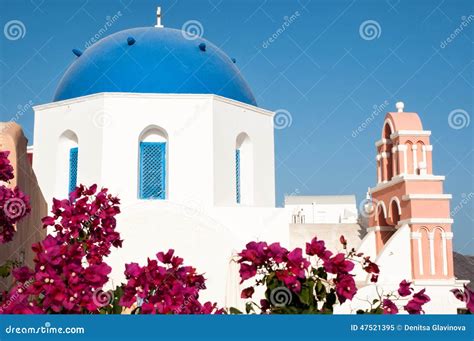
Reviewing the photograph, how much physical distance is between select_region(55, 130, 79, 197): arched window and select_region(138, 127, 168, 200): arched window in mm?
1618

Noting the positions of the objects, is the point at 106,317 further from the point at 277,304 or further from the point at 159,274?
the point at 277,304

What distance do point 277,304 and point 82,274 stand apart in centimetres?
122

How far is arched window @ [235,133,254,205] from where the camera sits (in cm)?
1359

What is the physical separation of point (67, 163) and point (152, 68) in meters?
2.84

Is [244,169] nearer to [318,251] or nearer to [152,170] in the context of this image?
[152,170]

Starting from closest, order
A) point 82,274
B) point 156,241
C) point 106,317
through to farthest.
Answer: point 106,317 → point 82,274 → point 156,241

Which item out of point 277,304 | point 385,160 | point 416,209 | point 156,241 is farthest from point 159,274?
point 385,160

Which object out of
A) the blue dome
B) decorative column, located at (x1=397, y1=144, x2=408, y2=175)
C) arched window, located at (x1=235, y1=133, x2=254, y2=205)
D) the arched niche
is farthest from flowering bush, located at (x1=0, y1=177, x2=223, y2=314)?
decorative column, located at (x1=397, y1=144, x2=408, y2=175)

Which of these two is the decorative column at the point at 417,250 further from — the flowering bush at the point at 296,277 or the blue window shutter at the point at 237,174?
the flowering bush at the point at 296,277

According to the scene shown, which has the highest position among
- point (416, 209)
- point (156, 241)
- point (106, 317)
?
point (416, 209)

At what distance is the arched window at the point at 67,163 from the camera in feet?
43.0

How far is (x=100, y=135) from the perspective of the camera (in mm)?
12297

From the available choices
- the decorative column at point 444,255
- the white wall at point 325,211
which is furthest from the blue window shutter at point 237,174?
the white wall at point 325,211

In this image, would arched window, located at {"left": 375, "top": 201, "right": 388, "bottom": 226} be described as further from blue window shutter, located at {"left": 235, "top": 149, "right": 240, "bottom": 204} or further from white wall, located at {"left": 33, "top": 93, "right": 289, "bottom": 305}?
blue window shutter, located at {"left": 235, "top": 149, "right": 240, "bottom": 204}
